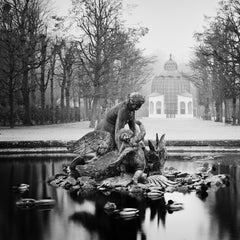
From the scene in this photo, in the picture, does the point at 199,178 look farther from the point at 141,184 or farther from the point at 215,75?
the point at 215,75

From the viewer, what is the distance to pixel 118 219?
610cm

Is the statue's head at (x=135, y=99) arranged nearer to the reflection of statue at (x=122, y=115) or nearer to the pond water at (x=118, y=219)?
the reflection of statue at (x=122, y=115)

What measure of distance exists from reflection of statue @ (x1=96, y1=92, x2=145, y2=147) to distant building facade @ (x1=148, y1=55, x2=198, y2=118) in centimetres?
13453

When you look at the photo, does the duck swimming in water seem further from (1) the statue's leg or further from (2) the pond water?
(1) the statue's leg

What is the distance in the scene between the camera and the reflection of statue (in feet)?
29.0

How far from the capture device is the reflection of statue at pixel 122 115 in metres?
8.84

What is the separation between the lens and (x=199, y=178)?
9.34 m

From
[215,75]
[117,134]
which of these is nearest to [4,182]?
[117,134]

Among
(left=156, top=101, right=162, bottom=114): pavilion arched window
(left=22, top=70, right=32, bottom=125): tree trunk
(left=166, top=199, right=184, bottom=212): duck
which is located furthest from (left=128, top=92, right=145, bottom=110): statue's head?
(left=156, top=101, right=162, bottom=114): pavilion arched window

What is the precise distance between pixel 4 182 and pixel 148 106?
137396 millimetres

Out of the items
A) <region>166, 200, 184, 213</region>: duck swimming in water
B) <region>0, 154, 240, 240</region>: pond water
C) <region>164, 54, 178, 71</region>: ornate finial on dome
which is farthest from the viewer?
<region>164, 54, 178, 71</region>: ornate finial on dome

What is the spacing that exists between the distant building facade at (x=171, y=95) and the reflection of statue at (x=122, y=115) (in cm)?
13453

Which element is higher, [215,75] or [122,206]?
[215,75]

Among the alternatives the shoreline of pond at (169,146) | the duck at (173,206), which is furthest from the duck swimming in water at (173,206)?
the shoreline of pond at (169,146)
